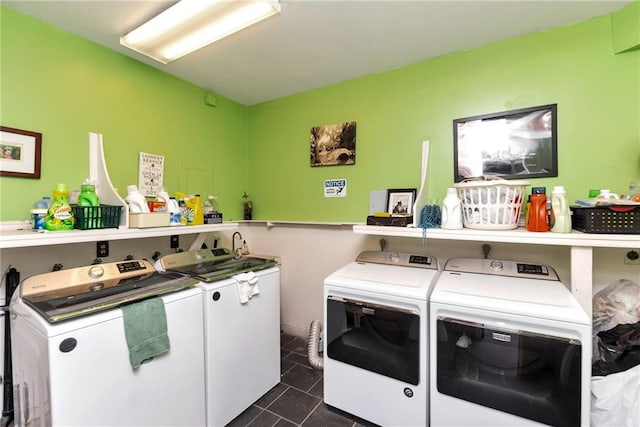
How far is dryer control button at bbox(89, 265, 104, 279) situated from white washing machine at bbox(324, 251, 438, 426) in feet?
4.19

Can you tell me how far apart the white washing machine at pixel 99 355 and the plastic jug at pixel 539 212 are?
1854 mm

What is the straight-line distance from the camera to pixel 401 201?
2.06m

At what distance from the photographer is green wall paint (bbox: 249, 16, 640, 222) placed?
5.01 feet

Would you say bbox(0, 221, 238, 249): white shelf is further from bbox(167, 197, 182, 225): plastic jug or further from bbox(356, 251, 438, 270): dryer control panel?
bbox(356, 251, 438, 270): dryer control panel

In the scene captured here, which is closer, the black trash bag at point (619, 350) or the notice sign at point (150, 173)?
the black trash bag at point (619, 350)

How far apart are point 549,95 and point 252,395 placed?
2663 mm

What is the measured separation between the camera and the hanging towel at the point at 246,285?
168 cm

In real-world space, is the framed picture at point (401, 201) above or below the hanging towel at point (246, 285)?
above

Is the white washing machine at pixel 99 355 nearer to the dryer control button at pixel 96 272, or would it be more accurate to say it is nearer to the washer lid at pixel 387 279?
the dryer control button at pixel 96 272

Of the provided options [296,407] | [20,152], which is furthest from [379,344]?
[20,152]

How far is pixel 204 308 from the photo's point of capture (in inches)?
59.6

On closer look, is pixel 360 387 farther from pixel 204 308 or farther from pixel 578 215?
pixel 578 215

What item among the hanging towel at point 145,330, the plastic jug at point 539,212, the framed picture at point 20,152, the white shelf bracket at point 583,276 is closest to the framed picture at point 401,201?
the plastic jug at point 539,212

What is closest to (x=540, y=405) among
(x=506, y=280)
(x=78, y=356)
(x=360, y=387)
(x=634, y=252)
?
(x=506, y=280)
